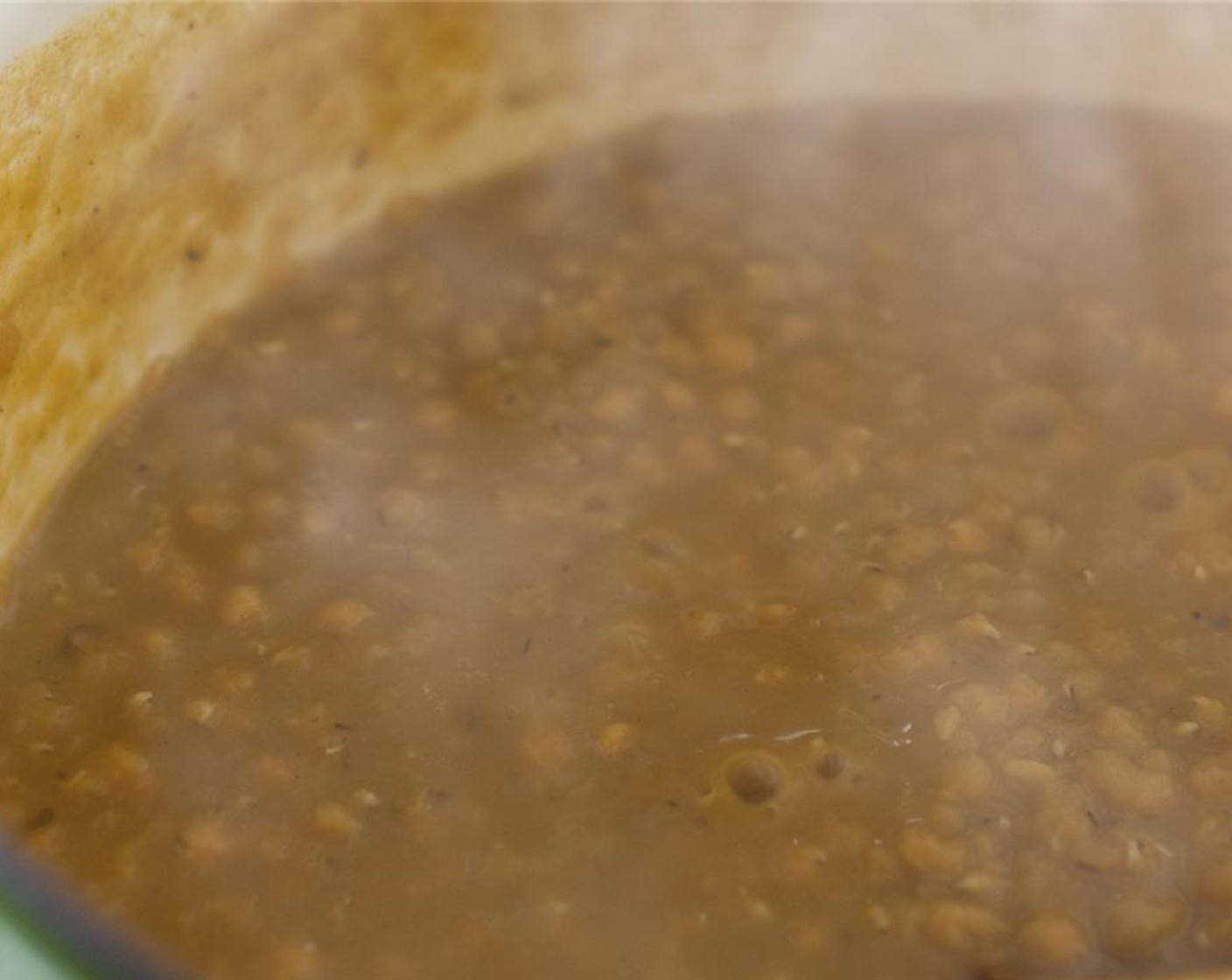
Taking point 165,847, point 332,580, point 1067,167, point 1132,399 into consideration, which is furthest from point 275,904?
point 1067,167

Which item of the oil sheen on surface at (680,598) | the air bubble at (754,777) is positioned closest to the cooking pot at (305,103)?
the oil sheen on surface at (680,598)

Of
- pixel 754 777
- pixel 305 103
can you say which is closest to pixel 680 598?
pixel 754 777

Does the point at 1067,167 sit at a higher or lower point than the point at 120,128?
lower

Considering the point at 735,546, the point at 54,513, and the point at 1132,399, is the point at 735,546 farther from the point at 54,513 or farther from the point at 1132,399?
the point at 54,513

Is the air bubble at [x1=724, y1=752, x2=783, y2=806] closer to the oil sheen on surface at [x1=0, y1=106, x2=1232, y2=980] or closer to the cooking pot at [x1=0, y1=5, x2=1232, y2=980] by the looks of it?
the oil sheen on surface at [x1=0, y1=106, x2=1232, y2=980]

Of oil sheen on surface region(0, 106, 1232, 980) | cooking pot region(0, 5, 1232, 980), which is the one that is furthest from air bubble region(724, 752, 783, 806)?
cooking pot region(0, 5, 1232, 980)

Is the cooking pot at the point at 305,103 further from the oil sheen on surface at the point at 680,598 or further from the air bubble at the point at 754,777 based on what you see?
the air bubble at the point at 754,777
